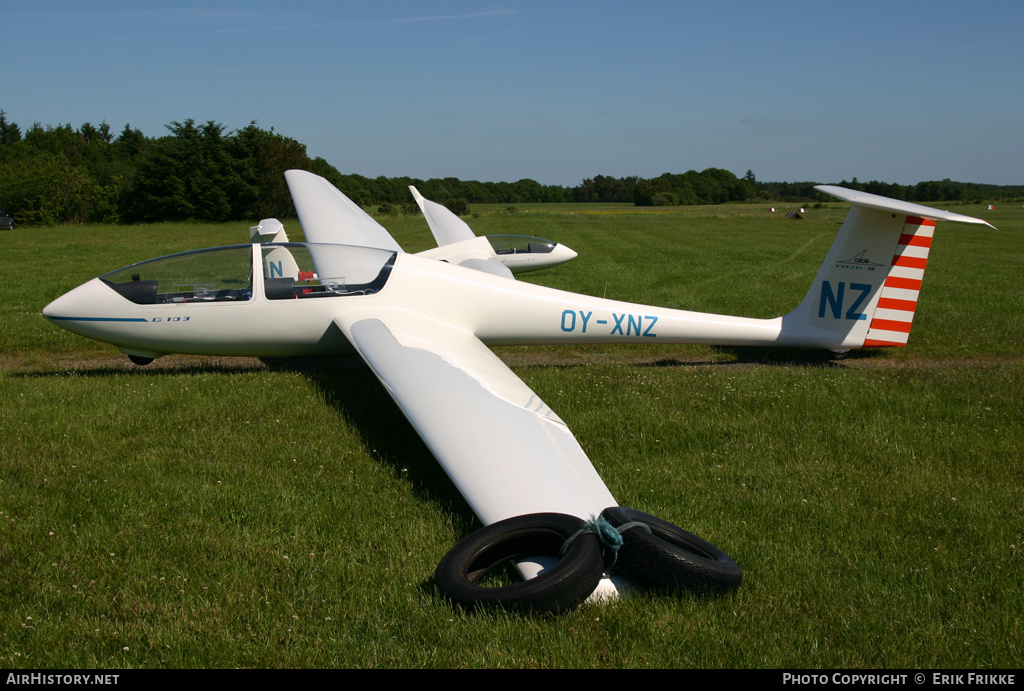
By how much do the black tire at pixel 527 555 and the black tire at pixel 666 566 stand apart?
0.19 m

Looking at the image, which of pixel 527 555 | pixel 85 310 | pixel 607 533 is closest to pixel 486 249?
pixel 85 310

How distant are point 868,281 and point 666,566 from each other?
22.0 feet

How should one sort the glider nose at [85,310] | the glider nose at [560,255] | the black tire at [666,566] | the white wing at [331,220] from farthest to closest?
the glider nose at [560,255] → the white wing at [331,220] → the glider nose at [85,310] → the black tire at [666,566]

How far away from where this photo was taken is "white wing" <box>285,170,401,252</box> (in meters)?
12.8

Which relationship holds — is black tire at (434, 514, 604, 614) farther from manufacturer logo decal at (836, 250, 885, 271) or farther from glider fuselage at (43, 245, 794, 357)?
manufacturer logo decal at (836, 250, 885, 271)

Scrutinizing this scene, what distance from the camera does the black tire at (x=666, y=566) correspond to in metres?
3.61

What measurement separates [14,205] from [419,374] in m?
60.1

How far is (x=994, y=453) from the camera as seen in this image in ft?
19.8

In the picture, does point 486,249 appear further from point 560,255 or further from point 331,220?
point 331,220

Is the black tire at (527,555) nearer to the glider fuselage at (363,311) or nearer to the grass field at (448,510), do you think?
the grass field at (448,510)

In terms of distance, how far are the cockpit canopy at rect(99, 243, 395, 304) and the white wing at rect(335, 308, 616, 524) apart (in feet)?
2.58

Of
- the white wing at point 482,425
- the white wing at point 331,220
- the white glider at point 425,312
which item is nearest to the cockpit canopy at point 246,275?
the white glider at point 425,312

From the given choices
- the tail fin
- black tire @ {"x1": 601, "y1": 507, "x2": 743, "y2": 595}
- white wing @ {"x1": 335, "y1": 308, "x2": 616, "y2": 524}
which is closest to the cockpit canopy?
white wing @ {"x1": 335, "y1": 308, "x2": 616, "y2": 524}
